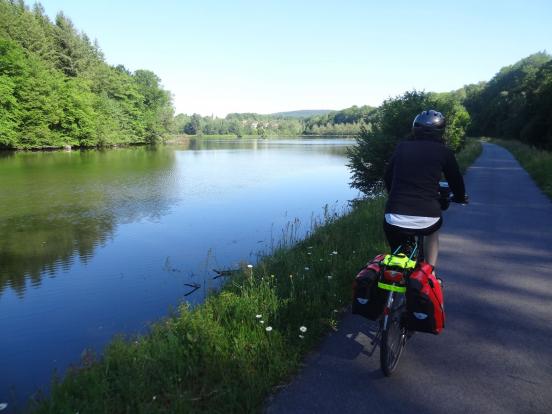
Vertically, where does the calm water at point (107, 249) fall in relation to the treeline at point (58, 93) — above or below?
below

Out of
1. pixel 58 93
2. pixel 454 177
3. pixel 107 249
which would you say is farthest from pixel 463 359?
pixel 58 93

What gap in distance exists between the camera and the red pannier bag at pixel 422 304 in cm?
310

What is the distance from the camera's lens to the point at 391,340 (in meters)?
3.26

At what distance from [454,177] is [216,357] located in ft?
8.59

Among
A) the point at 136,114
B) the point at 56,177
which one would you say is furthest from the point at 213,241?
the point at 136,114

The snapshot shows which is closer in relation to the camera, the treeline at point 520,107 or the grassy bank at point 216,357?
the grassy bank at point 216,357

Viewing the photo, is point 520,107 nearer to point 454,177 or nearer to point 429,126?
point 454,177

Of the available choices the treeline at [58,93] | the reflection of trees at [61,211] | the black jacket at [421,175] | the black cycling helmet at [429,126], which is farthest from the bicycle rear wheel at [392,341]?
the treeline at [58,93]

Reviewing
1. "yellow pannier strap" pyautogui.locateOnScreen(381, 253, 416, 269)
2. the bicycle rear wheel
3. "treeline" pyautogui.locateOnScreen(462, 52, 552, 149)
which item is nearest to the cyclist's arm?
"yellow pannier strap" pyautogui.locateOnScreen(381, 253, 416, 269)

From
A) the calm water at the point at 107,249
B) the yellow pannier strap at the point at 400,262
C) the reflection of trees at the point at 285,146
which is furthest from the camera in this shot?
the reflection of trees at the point at 285,146

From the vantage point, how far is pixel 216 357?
342cm

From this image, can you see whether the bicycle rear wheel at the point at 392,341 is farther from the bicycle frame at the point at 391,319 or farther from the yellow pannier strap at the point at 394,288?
the yellow pannier strap at the point at 394,288

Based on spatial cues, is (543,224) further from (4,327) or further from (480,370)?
(4,327)

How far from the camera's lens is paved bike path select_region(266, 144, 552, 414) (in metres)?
2.96
